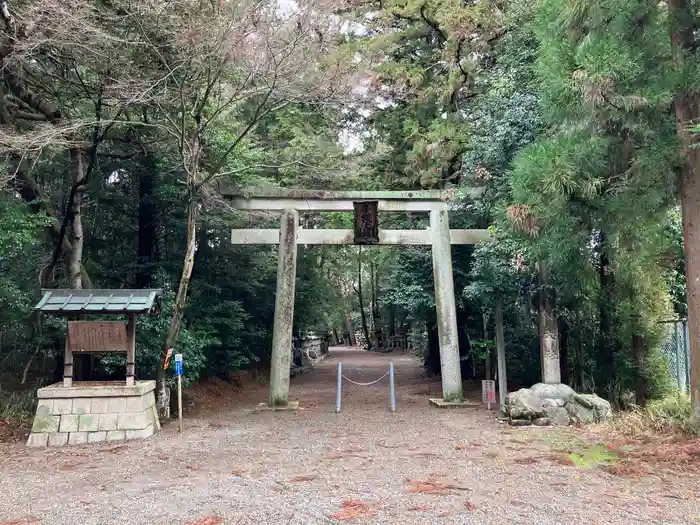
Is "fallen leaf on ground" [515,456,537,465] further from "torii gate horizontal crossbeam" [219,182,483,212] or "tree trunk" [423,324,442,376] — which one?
"tree trunk" [423,324,442,376]

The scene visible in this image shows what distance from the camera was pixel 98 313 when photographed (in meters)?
6.62

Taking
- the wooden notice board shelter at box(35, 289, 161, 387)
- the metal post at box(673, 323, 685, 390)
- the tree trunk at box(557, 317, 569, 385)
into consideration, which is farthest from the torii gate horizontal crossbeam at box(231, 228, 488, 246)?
the metal post at box(673, 323, 685, 390)

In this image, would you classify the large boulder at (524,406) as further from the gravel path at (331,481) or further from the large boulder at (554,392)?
the gravel path at (331,481)

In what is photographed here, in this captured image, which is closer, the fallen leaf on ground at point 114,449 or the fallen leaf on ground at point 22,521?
the fallen leaf on ground at point 22,521

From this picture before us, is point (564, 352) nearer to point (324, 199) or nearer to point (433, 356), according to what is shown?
point (433, 356)

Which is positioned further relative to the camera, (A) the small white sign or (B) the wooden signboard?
(A) the small white sign

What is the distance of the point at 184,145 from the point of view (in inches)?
301

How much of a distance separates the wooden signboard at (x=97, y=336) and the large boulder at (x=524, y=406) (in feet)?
17.8

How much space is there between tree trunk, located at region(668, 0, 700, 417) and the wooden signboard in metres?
6.79

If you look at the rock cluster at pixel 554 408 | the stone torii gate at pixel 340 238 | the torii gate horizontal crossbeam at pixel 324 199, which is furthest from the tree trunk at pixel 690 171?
the torii gate horizontal crossbeam at pixel 324 199

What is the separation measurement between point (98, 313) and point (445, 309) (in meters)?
5.63

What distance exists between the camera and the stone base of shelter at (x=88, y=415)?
6312mm

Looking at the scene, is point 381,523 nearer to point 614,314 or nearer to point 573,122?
point 573,122

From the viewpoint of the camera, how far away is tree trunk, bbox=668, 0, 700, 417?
5.13m
